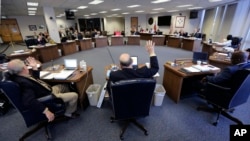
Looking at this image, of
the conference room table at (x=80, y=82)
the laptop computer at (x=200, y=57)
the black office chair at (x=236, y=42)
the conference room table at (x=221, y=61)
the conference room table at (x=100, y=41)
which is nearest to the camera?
the conference room table at (x=80, y=82)

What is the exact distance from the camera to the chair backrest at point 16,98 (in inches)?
51.9

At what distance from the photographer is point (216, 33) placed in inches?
324

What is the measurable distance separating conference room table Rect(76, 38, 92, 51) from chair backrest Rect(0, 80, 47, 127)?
6.80m

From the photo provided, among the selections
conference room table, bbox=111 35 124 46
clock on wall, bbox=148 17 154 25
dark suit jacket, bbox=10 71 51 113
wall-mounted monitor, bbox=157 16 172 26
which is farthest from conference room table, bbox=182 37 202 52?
dark suit jacket, bbox=10 71 51 113

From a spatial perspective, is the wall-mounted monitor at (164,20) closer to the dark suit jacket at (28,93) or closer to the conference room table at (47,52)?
the conference room table at (47,52)

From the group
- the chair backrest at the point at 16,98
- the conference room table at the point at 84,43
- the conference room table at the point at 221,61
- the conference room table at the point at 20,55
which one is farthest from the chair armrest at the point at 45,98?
the conference room table at the point at 84,43

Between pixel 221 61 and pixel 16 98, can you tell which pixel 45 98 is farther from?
pixel 221 61

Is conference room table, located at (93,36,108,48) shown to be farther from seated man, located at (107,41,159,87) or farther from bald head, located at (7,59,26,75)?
seated man, located at (107,41,159,87)

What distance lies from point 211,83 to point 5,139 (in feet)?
10.6

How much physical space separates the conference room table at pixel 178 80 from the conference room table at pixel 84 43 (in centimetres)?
653

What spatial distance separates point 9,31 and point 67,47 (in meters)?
10.6

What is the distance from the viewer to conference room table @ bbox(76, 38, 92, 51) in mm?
7785

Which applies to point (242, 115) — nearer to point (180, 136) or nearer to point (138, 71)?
point (180, 136)

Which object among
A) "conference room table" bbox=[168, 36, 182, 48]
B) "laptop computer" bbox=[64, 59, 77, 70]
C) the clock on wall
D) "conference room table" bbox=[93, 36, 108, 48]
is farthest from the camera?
the clock on wall
